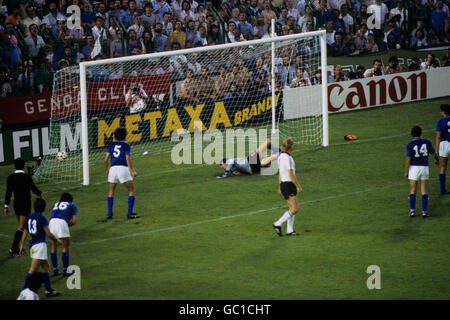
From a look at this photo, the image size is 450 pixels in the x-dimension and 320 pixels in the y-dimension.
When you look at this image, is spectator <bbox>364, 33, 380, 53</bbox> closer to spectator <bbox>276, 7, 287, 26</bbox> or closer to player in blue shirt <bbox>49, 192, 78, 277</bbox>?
spectator <bbox>276, 7, 287, 26</bbox>

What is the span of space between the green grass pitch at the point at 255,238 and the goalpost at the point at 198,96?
1.93m

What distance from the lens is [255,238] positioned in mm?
15547

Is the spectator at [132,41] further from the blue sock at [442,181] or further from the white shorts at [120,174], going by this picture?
the blue sock at [442,181]

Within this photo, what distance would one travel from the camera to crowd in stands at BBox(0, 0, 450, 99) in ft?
80.6

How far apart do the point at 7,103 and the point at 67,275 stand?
1071 centimetres

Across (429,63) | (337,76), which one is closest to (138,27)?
(337,76)

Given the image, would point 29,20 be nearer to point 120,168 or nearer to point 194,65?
point 194,65

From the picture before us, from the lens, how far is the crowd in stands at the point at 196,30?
2456cm

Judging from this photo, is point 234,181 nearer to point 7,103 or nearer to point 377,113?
point 7,103

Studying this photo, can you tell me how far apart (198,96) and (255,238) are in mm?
11092

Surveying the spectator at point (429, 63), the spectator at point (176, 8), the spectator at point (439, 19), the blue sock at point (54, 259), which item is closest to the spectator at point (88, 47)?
the spectator at point (176, 8)

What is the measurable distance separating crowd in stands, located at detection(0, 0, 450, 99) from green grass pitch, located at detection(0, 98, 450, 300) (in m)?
3.88

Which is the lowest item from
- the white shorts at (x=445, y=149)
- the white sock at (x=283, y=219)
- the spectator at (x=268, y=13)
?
the white sock at (x=283, y=219)

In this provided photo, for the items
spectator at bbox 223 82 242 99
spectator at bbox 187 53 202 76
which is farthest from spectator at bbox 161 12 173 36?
spectator at bbox 223 82 242 99
